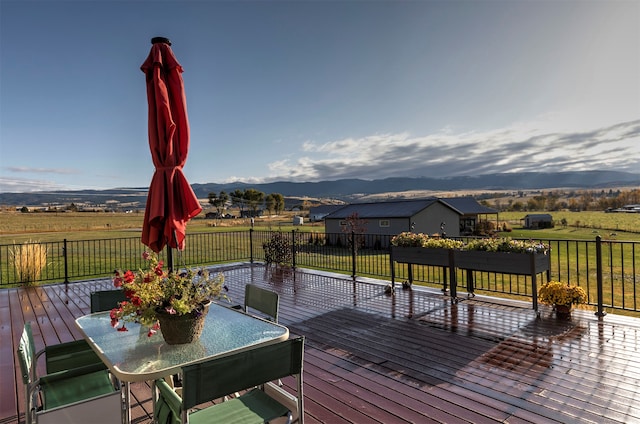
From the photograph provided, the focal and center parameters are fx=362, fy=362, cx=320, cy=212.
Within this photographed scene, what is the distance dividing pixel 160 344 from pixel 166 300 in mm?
325

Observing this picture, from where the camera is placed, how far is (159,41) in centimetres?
259

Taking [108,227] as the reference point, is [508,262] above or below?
above

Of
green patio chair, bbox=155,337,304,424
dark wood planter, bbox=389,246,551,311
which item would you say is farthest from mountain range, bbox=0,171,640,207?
green patio chair, bbox=155,337,304,424

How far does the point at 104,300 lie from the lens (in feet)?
9.58

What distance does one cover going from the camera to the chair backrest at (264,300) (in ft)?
9.05

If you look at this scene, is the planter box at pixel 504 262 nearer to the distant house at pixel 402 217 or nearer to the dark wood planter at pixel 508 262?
the dark wood planter at pixel 508 262

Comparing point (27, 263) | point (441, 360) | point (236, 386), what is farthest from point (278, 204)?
point (236, 386)

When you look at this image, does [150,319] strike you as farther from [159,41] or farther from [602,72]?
[602,72]

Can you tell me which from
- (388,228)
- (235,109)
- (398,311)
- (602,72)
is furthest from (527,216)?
(398,311)

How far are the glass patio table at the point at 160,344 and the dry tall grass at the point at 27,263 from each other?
6.66 meters

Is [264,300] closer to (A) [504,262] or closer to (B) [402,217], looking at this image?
(A) [504,262]

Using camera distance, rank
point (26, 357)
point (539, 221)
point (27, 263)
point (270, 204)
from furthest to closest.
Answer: point (270, 204) → point (539, 221) → point (27, 263) → point (26, 357)

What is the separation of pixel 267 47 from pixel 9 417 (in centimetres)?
1116

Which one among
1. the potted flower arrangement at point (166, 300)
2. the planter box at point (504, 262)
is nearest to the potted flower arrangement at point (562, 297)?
the planter box at point (504, 262)
